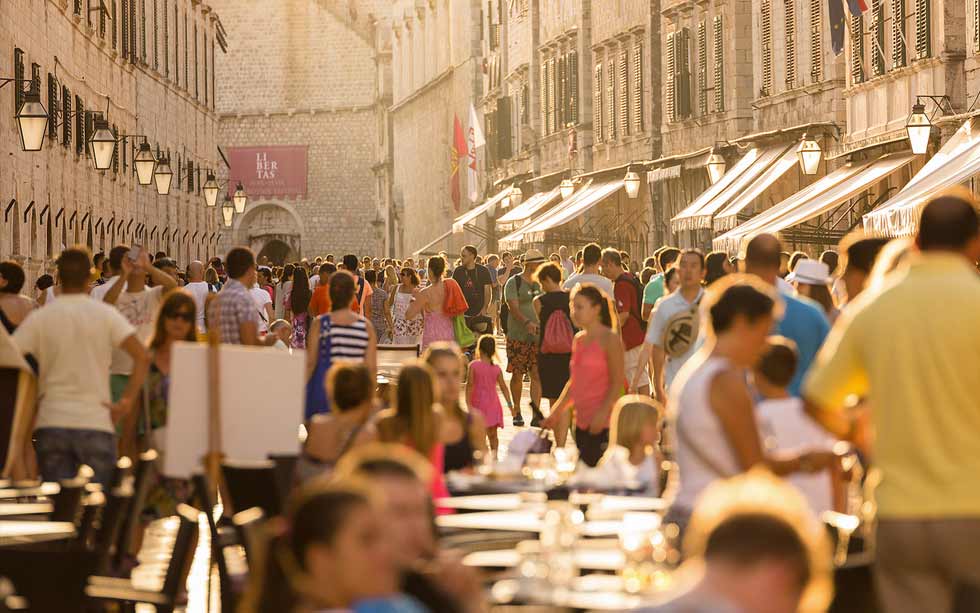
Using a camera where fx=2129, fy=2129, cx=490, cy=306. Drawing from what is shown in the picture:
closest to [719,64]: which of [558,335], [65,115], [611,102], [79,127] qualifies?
[611,102]

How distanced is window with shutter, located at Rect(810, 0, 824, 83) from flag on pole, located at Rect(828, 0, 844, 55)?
252 cm

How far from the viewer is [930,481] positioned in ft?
20.2

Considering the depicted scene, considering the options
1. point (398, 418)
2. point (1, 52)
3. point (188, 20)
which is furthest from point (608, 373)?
point (188, 20)

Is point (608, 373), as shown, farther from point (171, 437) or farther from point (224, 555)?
point (224, 555)

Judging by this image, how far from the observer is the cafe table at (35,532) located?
26.2 feet

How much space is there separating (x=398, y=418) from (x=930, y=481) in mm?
3175

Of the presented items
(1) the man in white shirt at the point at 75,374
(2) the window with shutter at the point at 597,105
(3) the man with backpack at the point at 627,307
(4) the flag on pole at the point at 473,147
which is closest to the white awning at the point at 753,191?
(3) the man with backpack at the point at 627,307

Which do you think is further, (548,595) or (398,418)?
(398,418)

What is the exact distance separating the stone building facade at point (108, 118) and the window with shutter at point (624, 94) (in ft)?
32.5

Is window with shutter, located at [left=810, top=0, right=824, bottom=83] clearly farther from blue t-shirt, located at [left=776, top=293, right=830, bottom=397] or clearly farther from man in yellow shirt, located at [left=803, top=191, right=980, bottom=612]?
man in yellow shirt, located at [left=803, top=191, right=980, bottom=612]

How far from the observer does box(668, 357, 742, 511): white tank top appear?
6887 millimetres

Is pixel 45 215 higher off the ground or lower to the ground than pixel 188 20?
lower

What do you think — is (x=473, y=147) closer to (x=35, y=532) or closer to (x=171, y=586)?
(x=35, y=532)

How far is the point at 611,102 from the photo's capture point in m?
46.1
